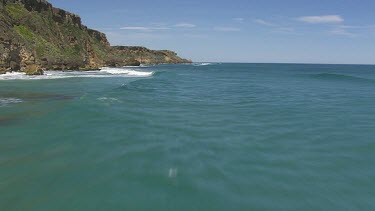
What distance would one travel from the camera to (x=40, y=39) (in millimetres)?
80938

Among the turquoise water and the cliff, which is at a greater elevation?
the cliff

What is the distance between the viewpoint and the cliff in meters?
59.7

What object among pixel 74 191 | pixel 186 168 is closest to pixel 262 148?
pixel 186 168

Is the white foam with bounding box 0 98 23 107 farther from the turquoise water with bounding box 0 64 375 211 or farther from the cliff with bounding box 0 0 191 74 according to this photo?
the cliff with bounding box 0 0 191 74

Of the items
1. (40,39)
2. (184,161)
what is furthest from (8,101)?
(40,39)

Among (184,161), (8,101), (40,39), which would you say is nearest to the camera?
(184,161)

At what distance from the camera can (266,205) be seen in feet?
28.5

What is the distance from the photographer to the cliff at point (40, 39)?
5971 cm

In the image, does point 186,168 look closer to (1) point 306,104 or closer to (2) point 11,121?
(2) point 11,121

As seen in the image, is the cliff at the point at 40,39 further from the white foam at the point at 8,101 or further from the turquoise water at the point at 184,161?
the turquoise water at the point at 184,161

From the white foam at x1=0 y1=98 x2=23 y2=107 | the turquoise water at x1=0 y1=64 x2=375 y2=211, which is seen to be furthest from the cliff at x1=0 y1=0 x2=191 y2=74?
the turquoise water at x1=0 y1=64 x2=375 y2=211

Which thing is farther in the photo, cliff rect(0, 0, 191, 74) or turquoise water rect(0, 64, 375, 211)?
cliff rect(0, 0, 191, 74)

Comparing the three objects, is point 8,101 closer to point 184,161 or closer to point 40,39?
point 184,161

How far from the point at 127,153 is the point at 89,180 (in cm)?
272
